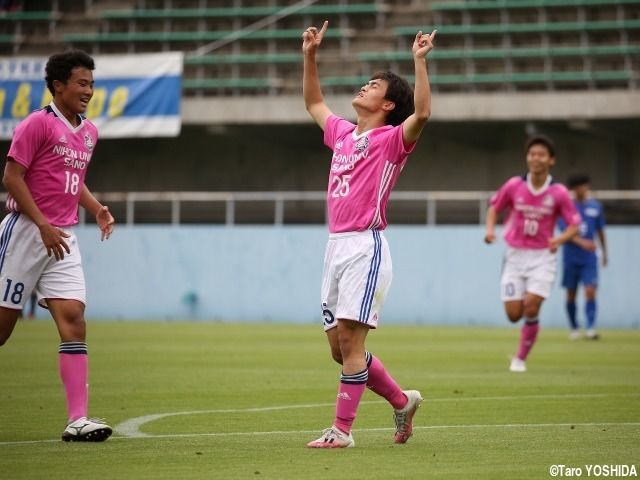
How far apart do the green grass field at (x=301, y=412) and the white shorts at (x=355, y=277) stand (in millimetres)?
816

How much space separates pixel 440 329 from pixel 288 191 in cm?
995

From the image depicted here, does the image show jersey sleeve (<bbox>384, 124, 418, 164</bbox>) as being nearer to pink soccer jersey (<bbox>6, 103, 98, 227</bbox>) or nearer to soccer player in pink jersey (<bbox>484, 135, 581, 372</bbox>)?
pink soccer jersey (<bbox>6, 103, 98, 227</bbox>)

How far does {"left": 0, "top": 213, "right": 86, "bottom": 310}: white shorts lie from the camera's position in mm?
7992

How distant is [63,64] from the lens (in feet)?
26.9

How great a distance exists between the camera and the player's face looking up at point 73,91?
815 cm

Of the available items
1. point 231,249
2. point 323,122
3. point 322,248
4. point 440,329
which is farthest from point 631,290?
point 323,122

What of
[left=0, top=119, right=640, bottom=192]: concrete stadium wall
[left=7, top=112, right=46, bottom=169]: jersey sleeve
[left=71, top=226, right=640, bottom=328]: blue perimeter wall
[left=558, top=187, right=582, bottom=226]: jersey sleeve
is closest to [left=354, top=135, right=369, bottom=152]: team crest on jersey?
[left=7, top=112, right=46, bottom=169]: jersey sleeve

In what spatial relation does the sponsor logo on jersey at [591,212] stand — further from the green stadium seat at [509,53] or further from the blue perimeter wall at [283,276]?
the green stadium seat at [509,53]

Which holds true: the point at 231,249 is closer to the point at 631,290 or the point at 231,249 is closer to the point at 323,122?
the point at 631,290

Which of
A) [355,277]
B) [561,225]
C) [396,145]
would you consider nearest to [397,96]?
[396,145]

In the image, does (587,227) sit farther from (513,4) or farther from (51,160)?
(51,160)

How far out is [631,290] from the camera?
2625 centimetres

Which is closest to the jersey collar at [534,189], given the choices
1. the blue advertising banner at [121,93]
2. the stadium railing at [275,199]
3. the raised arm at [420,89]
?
the raised arm at [420,89]

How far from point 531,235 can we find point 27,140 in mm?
7723
